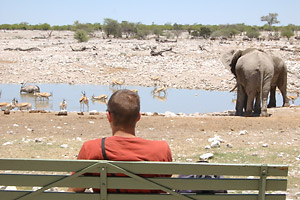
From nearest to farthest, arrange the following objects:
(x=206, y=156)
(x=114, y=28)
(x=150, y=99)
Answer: (x=206, y=156)
(x=150, y=99)
(x=114, y=28)

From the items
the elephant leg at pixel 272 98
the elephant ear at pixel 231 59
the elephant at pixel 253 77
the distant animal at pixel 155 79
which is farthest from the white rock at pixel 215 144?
the distant animal at pixel 155 79

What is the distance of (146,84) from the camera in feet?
89.8

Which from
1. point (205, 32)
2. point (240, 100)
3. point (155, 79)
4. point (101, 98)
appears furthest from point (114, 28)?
point (240, 100)

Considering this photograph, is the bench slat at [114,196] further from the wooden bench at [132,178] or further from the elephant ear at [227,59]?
the elephant ear at [227,59]

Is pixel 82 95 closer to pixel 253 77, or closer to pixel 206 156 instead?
pixel 253 77

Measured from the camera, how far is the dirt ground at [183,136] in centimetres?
816

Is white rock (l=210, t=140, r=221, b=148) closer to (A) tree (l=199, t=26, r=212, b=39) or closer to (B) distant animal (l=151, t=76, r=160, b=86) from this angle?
(B) distant animal (l=151, t=76, r=160, b=86)

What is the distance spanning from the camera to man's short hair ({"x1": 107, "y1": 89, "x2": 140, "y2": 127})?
355 centimetres

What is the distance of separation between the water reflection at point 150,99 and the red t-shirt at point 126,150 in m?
15.4

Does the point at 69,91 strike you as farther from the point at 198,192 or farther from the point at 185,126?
the point at 198,192

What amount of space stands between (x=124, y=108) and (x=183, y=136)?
22.2 ft

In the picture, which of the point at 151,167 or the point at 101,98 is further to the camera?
the point at 101,98

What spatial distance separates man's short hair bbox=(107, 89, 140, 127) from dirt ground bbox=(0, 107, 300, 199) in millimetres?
3165

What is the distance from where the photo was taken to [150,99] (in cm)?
2258
